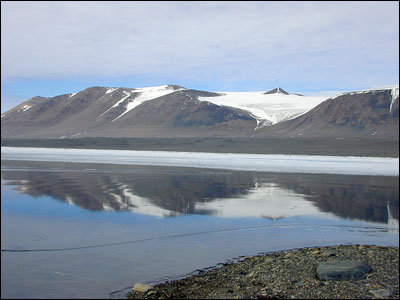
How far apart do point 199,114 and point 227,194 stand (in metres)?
122

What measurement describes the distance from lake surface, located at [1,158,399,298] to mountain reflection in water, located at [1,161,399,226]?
5 cm

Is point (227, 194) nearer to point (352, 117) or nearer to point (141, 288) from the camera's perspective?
point (141, 288)

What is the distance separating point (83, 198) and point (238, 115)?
12189 cm

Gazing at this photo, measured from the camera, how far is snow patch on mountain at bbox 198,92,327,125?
443ft

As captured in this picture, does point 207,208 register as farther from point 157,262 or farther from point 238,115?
point 238,115

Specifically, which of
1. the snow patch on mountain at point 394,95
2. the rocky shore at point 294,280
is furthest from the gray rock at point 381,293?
the snow patch on mountain at point 394,95

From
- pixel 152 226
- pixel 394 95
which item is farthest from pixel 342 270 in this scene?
pixel 394 95

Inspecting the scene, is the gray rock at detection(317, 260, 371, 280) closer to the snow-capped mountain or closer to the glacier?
the glacier

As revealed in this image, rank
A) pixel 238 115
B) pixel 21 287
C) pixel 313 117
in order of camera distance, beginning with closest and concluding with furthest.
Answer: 1. pixel 21 287
2. pixel 313 117
3. pixel 238 115

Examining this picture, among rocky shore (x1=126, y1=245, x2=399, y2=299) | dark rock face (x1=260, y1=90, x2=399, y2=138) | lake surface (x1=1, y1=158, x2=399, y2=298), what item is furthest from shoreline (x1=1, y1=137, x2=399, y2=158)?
rocky shore (x1=126, y1=245, x2=399, y2=299)

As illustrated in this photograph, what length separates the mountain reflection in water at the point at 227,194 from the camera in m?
15.3

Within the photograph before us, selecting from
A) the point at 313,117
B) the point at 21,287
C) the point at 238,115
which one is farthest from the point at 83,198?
the point at 238,115

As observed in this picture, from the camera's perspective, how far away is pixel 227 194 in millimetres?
19500

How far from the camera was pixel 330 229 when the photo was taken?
1270 cm
